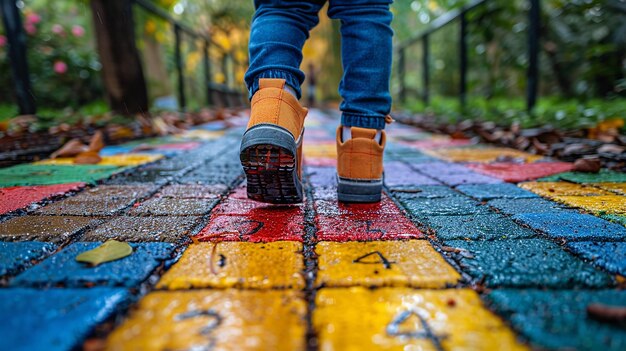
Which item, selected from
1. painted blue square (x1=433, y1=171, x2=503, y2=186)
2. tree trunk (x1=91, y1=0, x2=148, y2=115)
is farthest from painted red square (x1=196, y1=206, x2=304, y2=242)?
tree trunk (x1=91, y1=0, x2=148, y2=115)

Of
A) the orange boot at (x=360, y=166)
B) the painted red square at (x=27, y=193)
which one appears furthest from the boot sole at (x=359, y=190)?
the painted red square at (x=27, y=193)

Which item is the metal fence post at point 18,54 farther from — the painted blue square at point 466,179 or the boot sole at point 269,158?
the painted blue square at point 466,179

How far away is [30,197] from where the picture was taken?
4.62 ft

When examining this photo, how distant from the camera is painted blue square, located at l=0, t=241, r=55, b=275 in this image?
863 mm

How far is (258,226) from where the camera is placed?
1.16 m

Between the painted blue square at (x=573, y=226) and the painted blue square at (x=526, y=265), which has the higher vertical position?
the painted blue square at (x=573, y=226)

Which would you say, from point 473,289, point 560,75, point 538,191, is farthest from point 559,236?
point 560,75

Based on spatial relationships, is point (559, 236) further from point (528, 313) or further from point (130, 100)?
point (130, 100)

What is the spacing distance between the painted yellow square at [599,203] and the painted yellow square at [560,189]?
1.8 inches

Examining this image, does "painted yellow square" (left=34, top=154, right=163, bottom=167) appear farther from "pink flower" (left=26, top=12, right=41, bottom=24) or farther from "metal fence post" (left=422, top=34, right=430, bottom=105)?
"pink flower" (left=26, top=12, right=41, bottom=24)

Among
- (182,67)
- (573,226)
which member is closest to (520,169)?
(573,226)

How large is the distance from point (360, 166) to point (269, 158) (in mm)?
336

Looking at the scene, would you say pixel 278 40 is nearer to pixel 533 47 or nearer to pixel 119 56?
pixel 533 47

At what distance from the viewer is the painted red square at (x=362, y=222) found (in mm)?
1085
